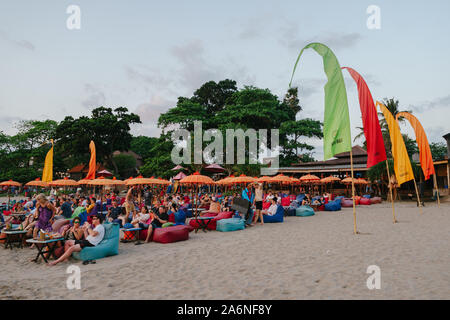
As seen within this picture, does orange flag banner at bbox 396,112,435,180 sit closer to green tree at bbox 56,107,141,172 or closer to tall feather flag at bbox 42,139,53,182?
tall feather flag at bbox 42,139,53,182

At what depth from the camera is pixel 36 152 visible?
34.7 meters

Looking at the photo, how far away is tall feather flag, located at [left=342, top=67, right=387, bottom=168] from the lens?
8.57m

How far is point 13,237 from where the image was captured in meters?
7.94

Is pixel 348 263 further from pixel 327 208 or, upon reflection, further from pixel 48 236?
pixel 327 208

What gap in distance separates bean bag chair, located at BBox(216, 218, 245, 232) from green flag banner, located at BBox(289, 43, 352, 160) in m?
4.11

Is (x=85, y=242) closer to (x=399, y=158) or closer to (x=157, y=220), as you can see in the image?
(x=157, y=220)

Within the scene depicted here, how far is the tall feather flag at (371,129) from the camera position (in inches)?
337

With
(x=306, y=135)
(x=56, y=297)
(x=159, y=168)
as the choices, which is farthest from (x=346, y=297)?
(x=306, y=135)

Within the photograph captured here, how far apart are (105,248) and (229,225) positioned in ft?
15.3

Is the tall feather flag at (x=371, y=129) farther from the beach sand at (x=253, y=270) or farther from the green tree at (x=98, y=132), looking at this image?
the green tree at (x=98, y=132)

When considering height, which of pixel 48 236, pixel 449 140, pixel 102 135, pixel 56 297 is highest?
pixel 102 135

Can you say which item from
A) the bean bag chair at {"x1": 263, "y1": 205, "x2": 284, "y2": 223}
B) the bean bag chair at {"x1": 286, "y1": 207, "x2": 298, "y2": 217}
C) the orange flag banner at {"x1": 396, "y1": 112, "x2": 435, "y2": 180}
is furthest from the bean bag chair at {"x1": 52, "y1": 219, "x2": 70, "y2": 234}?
the orange flag banner at {"x1": 396, "y1": 112, "x2": 435, "y2": 180}

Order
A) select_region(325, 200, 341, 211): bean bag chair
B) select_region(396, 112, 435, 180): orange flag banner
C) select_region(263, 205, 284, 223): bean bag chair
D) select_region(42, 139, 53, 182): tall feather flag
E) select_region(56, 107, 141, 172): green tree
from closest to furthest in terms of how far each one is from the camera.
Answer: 1. select_region(263, 205, 284, 223): bean bag chair
2. select_region(396, 112, 435, 180): orange flag banner
3. select_region(42, 139, 53, 182): tall feather flag
4. select_region(325, 200, 341, 211): bean bag chair
5. select_region(56, 107, 141, 172): green tree
